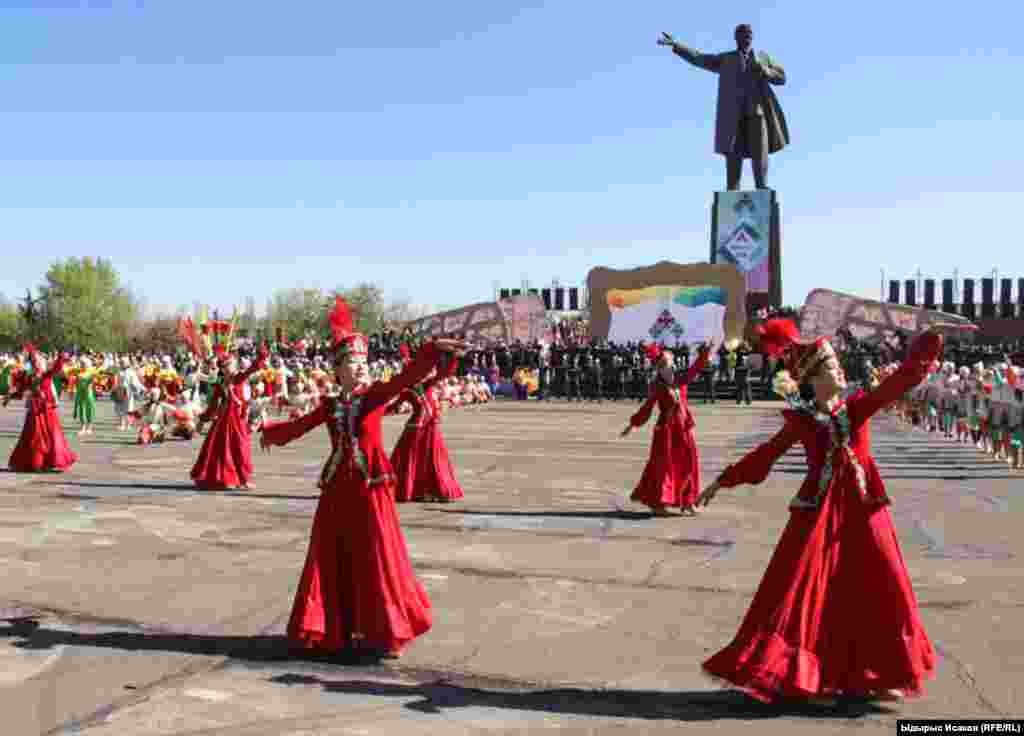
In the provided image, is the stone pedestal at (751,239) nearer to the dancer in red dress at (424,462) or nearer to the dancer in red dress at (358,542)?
the dancer in red dress at (424,462)

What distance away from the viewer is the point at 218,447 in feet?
49.9

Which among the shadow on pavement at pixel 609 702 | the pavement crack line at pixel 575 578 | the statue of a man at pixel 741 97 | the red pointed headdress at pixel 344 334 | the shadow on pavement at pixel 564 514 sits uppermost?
the statue of a man at pixel 741 97

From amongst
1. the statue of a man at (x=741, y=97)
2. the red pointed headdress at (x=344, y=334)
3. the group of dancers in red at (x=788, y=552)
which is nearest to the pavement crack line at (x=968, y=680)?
the group of dancers in red at (x=788, y=552)

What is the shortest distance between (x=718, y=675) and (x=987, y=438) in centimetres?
1994

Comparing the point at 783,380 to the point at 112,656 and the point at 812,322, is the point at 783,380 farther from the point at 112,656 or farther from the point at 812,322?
the point at 812,322

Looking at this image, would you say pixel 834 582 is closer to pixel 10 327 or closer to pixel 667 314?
pixel 667 314

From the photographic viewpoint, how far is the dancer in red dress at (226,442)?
15.1 meters

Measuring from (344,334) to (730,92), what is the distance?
173ft

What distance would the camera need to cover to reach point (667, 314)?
5019 cm

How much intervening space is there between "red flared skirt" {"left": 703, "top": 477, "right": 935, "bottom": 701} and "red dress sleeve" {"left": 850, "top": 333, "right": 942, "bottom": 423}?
623 millimetres

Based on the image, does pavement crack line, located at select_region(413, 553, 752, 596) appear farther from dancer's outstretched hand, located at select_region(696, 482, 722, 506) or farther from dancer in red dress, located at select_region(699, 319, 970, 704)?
dancer in red dress, located at select_region(699, 319, 970, 704)

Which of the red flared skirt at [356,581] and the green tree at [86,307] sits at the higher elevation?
the green tree at [86,307]

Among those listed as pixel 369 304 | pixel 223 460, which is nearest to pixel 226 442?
pixel 223 460

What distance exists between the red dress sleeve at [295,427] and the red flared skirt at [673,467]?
6.14 meters
